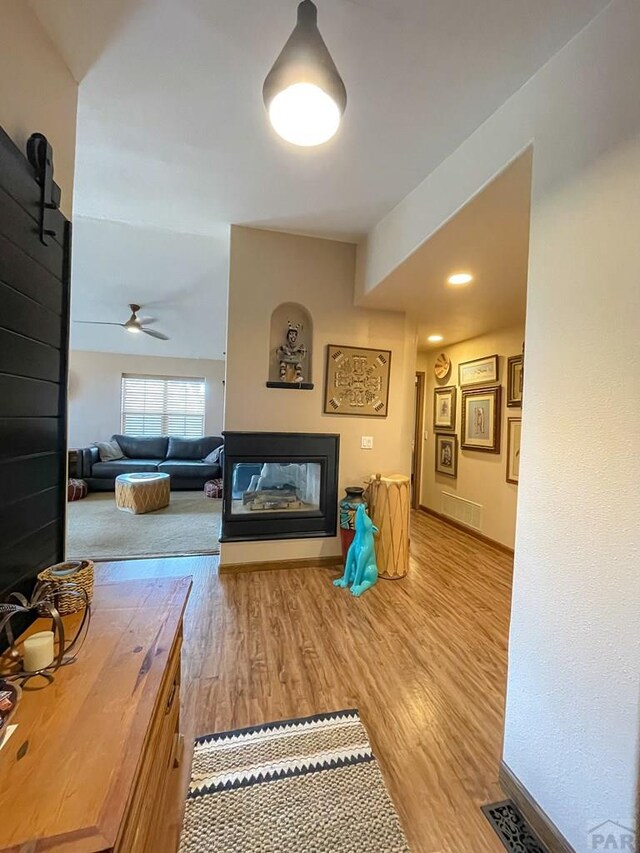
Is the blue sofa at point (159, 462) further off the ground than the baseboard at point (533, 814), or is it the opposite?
the blue sofa at point (159, 462)

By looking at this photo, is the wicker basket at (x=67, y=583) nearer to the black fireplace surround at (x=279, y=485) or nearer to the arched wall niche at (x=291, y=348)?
the black fireplace surround at (x=279, y=485)

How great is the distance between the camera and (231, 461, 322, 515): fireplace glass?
10.1 ft

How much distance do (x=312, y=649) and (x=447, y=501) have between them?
3156 mm

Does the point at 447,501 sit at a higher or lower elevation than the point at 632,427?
lower

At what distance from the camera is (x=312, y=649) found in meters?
2.02

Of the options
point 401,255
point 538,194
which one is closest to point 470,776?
point 538,194

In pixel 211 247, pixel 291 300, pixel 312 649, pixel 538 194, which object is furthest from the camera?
pixel 211 247

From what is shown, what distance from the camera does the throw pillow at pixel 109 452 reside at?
19.5ft

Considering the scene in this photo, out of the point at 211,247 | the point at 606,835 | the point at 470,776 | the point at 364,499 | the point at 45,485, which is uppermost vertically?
the point at 211,247

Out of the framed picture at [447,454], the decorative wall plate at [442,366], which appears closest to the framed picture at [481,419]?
the framed picture at [447,454]

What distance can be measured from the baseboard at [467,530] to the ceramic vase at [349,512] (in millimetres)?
1668

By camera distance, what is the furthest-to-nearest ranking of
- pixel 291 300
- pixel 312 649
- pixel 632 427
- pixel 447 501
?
pixel 447 501, pixel 291 300, pixel 312 649, pixel 632 427

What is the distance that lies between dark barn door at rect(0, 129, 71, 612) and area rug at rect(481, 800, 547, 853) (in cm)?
166

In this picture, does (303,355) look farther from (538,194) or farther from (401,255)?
(538,194)
